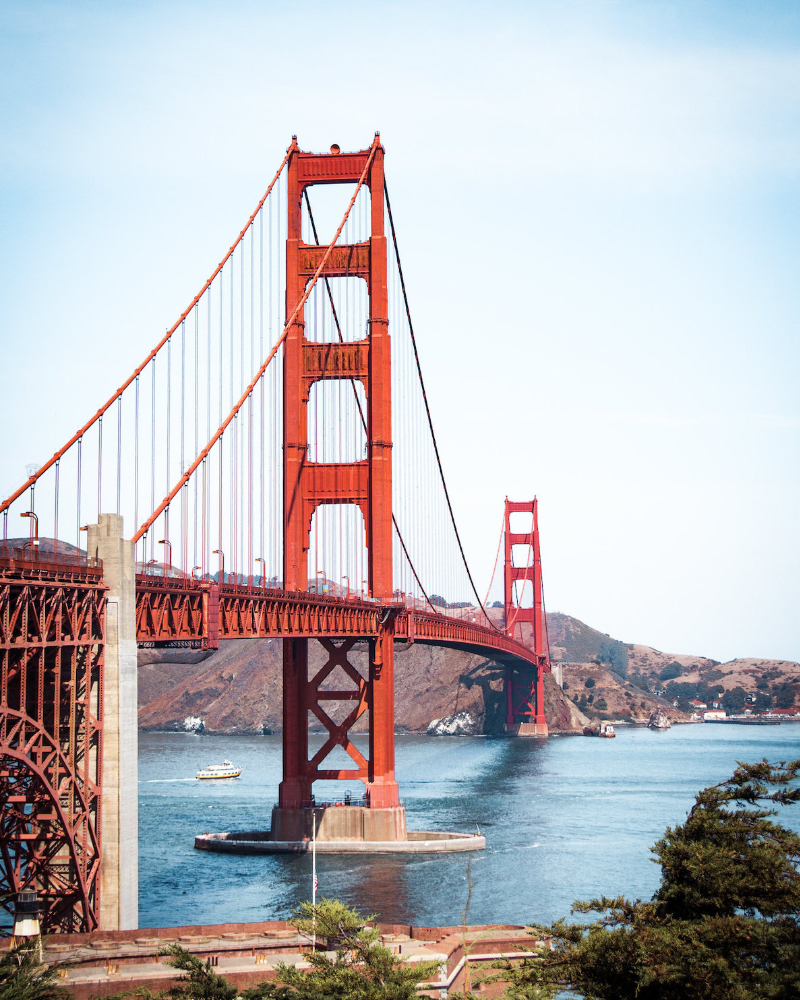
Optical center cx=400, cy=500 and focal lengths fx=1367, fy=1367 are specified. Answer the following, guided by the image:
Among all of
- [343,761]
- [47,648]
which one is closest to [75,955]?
[47,648]

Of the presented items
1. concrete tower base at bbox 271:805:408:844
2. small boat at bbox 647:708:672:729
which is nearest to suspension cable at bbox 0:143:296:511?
concrete tower base at bbox 271:805:408:844

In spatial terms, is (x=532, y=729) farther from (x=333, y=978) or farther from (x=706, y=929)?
(x=333, y=978)

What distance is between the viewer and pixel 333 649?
5928 cm

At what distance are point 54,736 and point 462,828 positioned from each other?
1377 inches

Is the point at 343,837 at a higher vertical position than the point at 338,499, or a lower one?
lower

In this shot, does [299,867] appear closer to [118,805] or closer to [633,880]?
[633,880]

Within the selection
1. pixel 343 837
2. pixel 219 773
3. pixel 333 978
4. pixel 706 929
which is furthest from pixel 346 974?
pixel 219 773

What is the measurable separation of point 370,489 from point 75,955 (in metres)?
32.5

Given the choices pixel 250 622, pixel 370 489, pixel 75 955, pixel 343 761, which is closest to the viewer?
pixel 75 955

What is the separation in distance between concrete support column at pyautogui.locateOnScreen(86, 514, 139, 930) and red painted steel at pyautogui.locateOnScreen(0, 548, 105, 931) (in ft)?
0.73

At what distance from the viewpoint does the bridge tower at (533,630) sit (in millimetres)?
149750

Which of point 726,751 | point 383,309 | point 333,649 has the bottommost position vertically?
point 726,751

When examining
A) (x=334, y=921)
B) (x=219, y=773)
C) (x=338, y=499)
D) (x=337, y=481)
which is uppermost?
(x=337, y=481)

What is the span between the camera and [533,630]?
152500 mm
